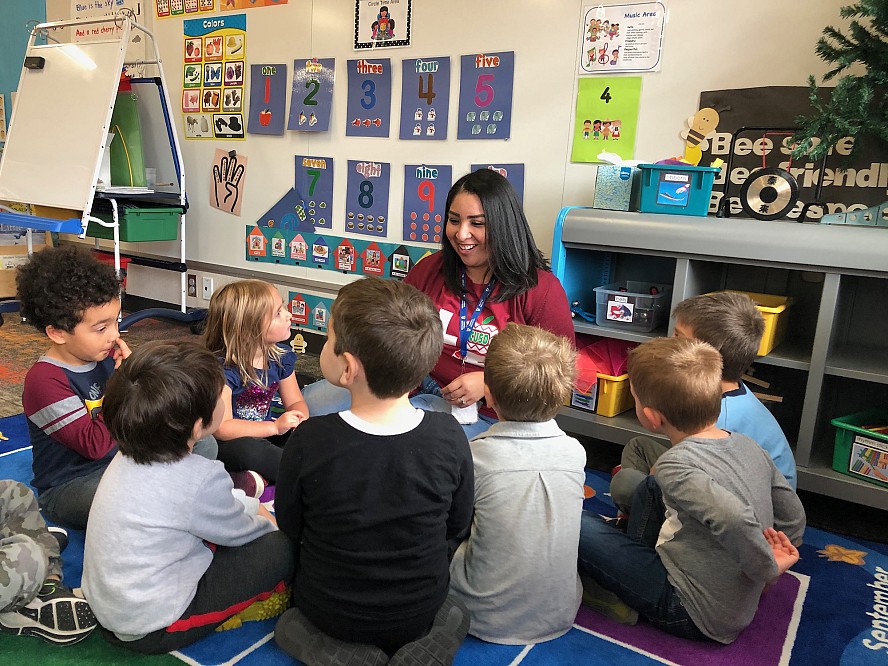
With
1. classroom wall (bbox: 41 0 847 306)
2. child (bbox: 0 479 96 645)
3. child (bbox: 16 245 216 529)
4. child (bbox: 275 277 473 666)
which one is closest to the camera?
child (bbox: 275 277 473 666)

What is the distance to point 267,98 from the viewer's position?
382 centimetres

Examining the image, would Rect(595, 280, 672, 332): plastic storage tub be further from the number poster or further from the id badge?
the number poster

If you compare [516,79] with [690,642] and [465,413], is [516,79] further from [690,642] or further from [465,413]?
[690,642]

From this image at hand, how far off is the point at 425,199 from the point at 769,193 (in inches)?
60.0

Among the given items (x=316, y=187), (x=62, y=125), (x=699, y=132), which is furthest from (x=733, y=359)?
(x=62, y=125)

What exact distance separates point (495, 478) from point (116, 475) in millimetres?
742

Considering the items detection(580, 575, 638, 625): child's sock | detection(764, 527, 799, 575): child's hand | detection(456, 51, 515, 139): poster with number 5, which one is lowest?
detection(580, 575, 638, 625): child's sock

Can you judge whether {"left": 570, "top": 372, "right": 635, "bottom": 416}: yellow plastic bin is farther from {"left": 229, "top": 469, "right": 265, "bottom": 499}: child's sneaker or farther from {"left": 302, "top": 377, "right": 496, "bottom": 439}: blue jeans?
{"left": 229, "top": 469, "right": 265, "bottom": 499}: child's sneaker

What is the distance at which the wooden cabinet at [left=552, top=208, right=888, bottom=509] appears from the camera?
2098mm

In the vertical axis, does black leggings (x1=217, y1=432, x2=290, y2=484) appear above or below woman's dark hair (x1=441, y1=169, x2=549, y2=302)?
below

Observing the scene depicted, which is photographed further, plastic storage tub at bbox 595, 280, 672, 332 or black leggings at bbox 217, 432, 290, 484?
plastic storage tub at bbox 595, 280, 672, 332

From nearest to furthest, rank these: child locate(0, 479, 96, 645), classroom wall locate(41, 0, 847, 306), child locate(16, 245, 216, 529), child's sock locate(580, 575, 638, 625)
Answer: child locate(0, 479, 96, 645)
child's sock locate(580, 575, 638, 625)
child locate(16, 245, 216, 529)
classroom wall locate(41, 0, 847, 306)

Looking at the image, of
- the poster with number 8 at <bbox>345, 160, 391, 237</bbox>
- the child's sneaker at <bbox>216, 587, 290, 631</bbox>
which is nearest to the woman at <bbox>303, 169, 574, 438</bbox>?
the child's sneaker at <bbox>216, 587, 290, 631</bbox>

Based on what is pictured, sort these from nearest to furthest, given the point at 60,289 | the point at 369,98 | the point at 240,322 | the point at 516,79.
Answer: the point at 60,289 → the point at 240,322 → the point at 516,79 → the point at 369,98
